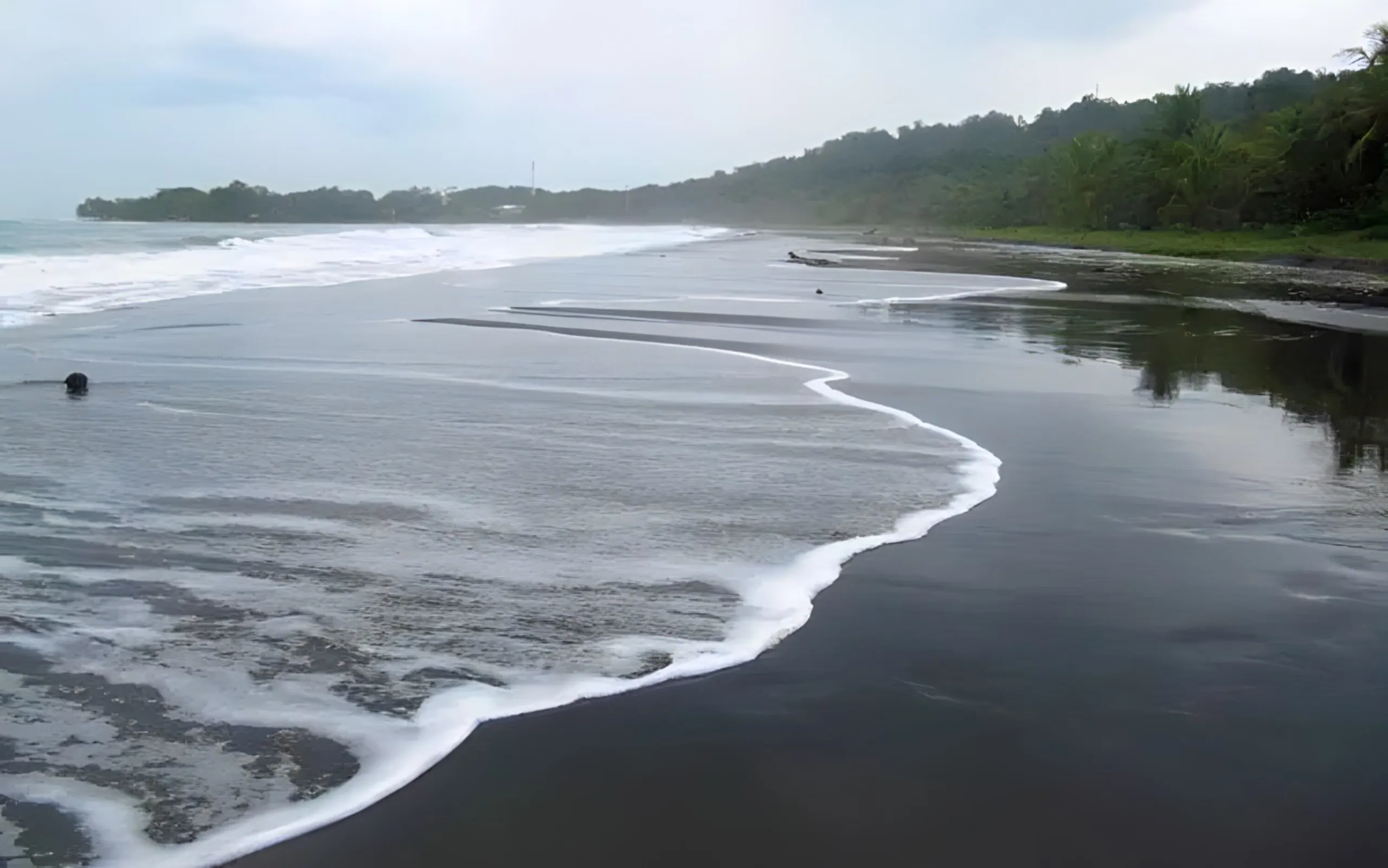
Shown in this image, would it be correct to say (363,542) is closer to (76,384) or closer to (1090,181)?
(76,384)

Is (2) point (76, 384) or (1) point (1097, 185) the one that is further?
(1) point (1097, 185)

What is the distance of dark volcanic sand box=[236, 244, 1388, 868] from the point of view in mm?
3330

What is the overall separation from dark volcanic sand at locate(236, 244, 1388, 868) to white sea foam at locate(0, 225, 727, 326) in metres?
15.9

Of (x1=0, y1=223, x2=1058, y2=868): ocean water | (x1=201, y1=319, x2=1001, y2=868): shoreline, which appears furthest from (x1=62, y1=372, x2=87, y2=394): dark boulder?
(x1=201, y1=319, x2=1001, y2=868): shoreline

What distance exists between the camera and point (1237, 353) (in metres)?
15.5

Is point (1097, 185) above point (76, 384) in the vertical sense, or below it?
above

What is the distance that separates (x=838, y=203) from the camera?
166 meters

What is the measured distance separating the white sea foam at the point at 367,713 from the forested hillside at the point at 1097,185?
4996 cm

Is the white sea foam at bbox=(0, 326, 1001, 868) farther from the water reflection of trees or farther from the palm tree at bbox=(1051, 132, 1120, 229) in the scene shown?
the palm tree at bbox=(1051, 132, 1120, 229)

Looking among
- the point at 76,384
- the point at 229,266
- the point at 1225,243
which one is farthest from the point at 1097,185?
the point at 76,384

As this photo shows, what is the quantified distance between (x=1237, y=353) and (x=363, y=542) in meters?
13.0

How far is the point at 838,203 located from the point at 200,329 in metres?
155

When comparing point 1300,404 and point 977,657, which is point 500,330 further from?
point 977,657

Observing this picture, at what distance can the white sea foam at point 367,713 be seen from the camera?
3.32 metres
